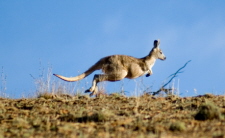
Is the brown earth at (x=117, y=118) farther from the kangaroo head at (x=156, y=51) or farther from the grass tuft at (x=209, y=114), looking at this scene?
the kangaroo head at (x=156, y=51)

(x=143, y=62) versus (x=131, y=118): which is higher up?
(x=143, y=62)

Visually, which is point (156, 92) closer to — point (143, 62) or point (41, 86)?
point (143, 62)

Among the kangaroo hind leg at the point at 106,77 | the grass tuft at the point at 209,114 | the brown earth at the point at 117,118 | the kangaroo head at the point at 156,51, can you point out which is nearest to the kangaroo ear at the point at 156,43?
the kangaroo head at the point at 156,51

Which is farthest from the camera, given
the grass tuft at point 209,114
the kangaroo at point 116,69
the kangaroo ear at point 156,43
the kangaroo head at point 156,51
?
the kangaroo head at point 156,51

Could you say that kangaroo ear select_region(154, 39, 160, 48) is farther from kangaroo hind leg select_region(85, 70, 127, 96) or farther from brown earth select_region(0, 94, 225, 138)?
brown earth select_region(0, 94, 225, 138)

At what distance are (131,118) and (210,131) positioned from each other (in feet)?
5.52

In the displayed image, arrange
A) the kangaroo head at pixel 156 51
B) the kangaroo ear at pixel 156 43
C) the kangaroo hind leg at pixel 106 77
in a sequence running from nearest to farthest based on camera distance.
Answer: the kangaroo hind leg at pixel 106 77, the kangaroo ear at pixel 156 43, the kangaroo head at pixel 156 51

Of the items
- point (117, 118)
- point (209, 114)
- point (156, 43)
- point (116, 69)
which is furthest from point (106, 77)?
point (209, 114)

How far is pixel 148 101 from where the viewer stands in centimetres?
956

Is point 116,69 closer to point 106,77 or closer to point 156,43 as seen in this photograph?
point 106,77

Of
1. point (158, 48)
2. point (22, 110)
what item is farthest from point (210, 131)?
point (158, 48)

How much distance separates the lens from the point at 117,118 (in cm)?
714

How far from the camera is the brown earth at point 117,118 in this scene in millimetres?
5941

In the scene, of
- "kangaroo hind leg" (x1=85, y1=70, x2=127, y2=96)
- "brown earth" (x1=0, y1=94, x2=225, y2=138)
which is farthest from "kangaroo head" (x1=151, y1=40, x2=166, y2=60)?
"brown earth" (x1=0, y1=94, x2=225, y2=138)
